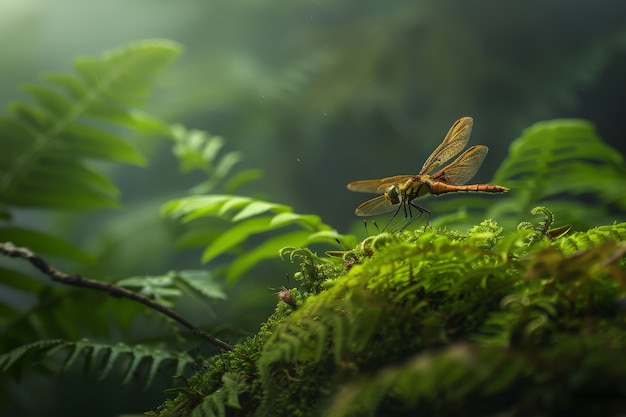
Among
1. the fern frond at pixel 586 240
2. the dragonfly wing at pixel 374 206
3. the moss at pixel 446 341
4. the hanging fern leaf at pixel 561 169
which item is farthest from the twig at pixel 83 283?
the hanging fern leaf at pixel 561 169

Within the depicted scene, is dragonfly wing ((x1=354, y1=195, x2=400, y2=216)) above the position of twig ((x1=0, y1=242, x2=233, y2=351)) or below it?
above

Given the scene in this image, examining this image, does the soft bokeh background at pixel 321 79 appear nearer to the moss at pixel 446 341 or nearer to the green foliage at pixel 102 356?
the green foliage at pixel 102 356

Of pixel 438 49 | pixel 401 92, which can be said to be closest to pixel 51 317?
pixel 401 92

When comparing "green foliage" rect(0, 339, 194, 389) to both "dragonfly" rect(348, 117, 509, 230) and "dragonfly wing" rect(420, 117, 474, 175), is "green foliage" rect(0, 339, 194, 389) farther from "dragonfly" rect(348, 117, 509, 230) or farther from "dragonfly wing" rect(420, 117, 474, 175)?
"dragonfly wing" rect(420, 117, 474, 175)

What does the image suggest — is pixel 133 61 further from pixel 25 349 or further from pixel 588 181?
pixel 588 181

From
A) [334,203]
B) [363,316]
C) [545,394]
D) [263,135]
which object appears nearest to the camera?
[545,394]

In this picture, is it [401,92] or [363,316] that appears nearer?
[363,316]

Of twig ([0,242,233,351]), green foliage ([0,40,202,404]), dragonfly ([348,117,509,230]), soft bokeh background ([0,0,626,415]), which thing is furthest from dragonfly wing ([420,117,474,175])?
soft bokeh background ([0,0,626,415])
